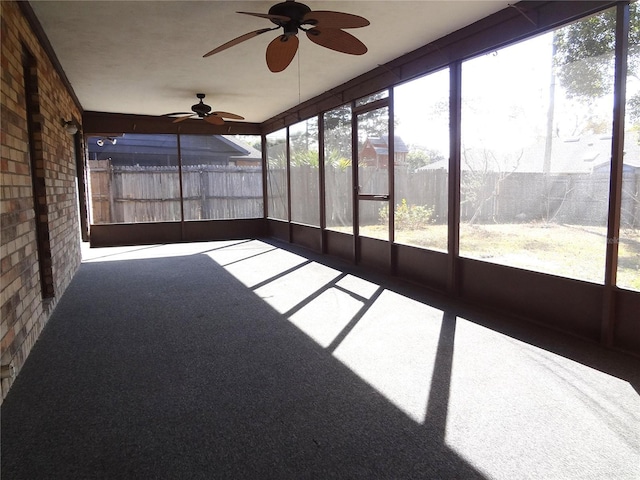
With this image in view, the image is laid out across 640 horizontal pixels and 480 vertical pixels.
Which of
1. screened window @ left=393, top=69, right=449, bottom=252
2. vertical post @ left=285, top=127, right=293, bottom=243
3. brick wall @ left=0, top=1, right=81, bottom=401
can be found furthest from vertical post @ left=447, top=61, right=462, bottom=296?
vertical post @ left=285, top=127, right=293, bottom=243

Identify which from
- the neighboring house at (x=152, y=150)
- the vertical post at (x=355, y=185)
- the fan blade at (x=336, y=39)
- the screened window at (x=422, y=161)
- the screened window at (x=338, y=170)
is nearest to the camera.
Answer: the fan blade at (x=336, y=39)

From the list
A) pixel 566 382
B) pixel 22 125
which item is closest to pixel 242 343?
pixel 566 382

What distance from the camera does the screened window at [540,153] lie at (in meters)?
A: 3.01

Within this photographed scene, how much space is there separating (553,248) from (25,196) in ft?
13.2

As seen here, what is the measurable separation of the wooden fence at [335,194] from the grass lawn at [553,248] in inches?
3.3

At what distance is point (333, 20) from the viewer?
278cm

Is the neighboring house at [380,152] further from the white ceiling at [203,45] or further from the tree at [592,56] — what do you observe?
the tree at [592,56]

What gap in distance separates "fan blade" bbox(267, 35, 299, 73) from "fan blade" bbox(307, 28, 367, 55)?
0.15 meters

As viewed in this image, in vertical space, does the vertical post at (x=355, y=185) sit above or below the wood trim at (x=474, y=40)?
below

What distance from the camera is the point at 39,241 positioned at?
12.3 feet

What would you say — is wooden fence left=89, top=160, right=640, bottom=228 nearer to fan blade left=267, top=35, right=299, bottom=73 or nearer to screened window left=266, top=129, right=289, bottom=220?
screened window left=266, top=129, right=289, bottom=220

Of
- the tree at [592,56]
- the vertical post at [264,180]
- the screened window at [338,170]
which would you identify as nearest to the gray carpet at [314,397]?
the tree at [592,56]

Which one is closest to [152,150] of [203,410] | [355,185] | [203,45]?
[355,185]

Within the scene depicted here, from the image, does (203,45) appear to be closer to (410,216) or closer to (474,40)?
(474,40)
